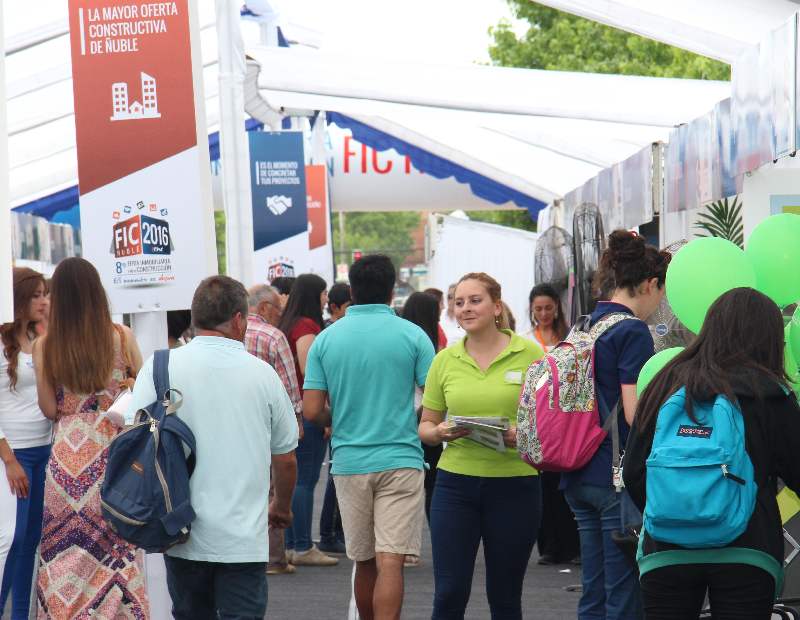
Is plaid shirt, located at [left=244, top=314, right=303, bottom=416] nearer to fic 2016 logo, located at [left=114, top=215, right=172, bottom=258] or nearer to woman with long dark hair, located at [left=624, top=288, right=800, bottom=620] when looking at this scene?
fic 2016 logo, located at [left=114, top=215, right=172, bottom=258]

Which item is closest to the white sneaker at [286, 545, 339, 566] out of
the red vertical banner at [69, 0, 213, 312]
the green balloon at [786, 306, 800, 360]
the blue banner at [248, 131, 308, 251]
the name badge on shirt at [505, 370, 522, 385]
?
the red vertical banner at [69, 0, 213, 312]

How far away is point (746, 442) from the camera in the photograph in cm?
358

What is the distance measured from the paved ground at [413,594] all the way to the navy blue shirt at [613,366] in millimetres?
2212

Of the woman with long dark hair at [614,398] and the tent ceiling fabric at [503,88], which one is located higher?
the tent ceiling fabric at [503,88]

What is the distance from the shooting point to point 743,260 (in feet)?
14.9

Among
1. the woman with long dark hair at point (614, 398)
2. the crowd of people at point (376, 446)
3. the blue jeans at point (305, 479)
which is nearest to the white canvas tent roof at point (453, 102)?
the blue jeans at point (305, 479)

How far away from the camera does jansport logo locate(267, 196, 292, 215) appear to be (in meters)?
14.4

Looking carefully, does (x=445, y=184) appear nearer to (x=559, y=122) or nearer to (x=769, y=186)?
(x=559, y=122)

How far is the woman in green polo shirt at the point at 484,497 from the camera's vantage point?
5.21 metres

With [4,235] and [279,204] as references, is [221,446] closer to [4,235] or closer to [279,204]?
[4,235]

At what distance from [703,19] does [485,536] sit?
11.9 ft

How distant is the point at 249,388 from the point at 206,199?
193cm

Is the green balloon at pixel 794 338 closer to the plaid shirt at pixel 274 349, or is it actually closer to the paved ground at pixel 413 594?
the paved ground at pixel 413 594

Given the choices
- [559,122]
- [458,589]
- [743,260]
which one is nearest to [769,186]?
[743,260]
